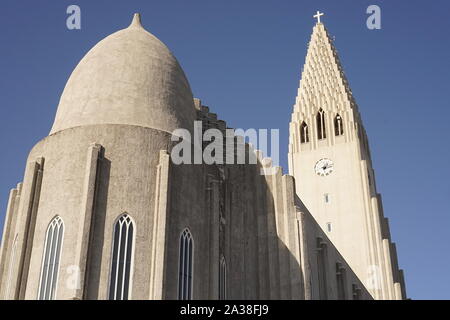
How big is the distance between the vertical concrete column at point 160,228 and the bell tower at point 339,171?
2406 centimetres

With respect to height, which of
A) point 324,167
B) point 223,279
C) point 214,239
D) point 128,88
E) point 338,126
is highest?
point 338,126

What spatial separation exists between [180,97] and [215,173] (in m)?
3.41

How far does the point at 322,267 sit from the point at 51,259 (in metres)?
14.5

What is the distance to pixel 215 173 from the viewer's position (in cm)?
2641

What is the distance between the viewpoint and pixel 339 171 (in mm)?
49062

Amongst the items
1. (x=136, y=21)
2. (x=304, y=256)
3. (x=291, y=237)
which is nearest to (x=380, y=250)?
(x=291, y=237)

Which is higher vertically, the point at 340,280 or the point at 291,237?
the point at 340,280

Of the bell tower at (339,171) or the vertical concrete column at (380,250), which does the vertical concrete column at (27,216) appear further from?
the vertical concrete column at (380,250)

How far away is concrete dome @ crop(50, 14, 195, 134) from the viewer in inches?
984

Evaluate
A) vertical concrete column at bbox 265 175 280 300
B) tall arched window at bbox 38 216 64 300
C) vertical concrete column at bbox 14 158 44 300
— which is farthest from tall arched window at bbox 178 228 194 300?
vertical concrete column at bbox 14 158 44 300

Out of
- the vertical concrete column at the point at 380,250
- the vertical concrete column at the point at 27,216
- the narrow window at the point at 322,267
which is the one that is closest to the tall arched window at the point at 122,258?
the vertical concrete column at the point at 27,216

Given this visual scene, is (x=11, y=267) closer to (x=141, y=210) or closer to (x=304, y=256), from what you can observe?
(x=141, y=210)
